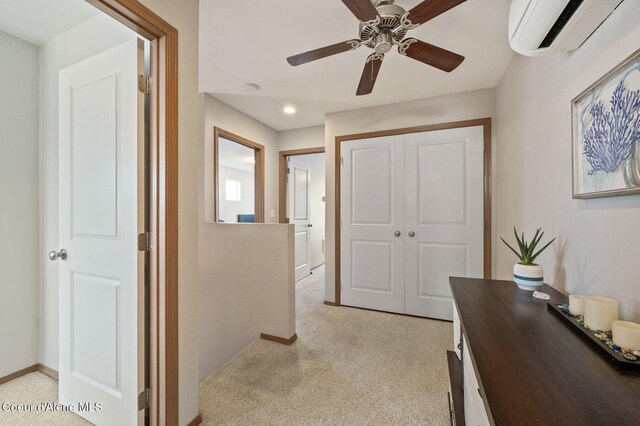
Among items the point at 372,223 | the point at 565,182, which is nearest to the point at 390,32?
the point at 565,182

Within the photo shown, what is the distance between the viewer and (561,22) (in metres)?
1.05

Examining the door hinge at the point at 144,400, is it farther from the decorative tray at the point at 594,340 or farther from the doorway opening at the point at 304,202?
the doorway opening at the point at 304,202

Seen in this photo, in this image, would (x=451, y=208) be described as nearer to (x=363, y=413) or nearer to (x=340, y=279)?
(x=340, y=279)

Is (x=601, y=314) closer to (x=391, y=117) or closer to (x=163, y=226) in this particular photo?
(x=163, y=226)

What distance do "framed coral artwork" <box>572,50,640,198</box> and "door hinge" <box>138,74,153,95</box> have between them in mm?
1913

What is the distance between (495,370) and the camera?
67 centimetres

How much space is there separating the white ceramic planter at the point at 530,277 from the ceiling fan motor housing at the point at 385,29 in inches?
52.5

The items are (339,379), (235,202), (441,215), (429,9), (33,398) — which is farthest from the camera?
(235,202)

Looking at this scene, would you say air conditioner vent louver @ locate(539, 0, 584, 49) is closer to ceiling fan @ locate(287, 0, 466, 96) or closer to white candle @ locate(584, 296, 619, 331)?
ceiling fan @ locate(287, 0, 466, 96)

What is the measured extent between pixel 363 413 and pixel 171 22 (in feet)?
7.52

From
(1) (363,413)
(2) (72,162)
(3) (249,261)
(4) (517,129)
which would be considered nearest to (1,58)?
(2) (72,162)

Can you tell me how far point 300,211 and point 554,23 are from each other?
396 centimetres

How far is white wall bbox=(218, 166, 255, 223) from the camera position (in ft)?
23.1

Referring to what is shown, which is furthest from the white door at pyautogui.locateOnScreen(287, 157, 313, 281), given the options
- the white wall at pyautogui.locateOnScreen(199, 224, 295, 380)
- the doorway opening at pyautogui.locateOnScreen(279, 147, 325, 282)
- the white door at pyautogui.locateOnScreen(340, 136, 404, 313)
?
the white wall at pyautogui.locateOnScreen(199, 224, 295, 380)
